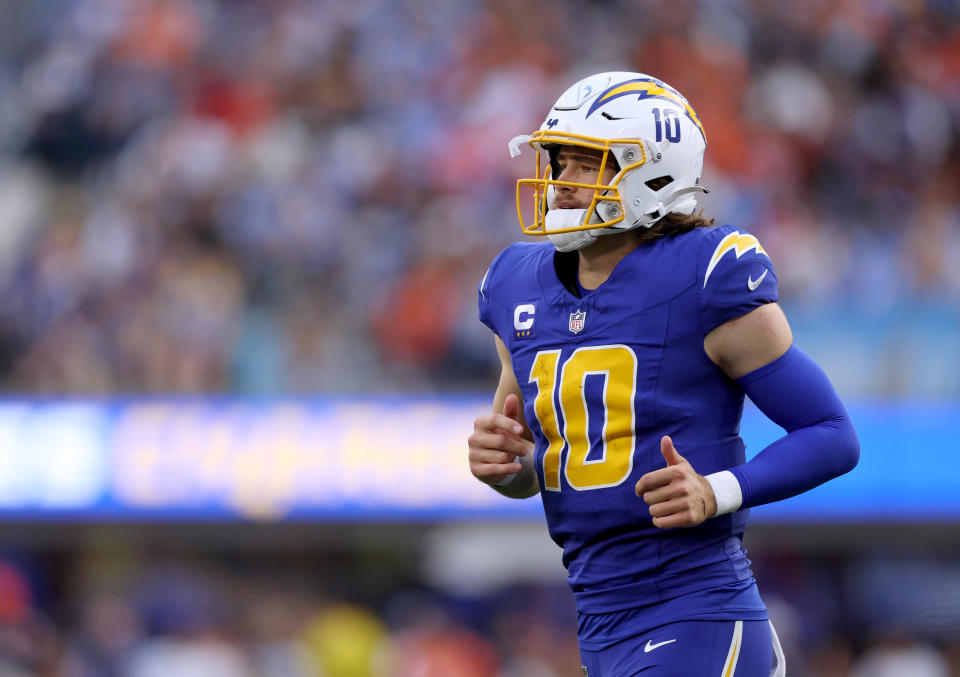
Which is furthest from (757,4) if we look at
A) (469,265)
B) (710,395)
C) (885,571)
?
(710,395)

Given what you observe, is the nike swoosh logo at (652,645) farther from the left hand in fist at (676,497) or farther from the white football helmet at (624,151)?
the white football helmet at (624,151)

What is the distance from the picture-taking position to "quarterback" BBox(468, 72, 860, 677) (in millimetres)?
3223

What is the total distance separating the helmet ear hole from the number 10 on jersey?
0.46 metres

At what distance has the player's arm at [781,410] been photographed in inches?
125

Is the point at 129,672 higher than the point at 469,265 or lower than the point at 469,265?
lower

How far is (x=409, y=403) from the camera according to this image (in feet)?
29.4

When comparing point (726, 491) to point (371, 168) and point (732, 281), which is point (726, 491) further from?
point (371, 168)

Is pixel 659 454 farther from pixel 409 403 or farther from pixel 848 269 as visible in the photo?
pixel 848 269

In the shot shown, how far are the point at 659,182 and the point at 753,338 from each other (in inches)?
21.0

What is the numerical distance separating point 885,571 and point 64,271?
624 centimetres

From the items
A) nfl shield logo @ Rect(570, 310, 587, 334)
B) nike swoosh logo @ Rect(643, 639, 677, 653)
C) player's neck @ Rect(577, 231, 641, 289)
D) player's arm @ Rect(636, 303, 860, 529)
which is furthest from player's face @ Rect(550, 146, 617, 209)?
nike swoosh logo @ Rect(643, 639, 677, 653)

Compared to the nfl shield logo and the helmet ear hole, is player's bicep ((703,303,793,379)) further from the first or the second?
the helmet ear hole

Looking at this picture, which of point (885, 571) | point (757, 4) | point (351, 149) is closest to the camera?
point (885, 571)

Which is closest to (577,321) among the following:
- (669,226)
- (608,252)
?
(608,252)
